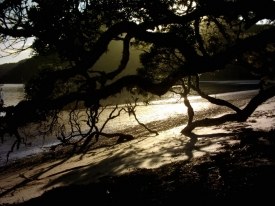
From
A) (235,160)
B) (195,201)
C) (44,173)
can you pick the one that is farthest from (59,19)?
(44,173)

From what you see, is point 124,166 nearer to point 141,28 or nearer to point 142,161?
point 142,161

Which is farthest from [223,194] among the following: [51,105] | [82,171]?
[82,171]

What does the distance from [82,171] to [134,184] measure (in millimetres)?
4977

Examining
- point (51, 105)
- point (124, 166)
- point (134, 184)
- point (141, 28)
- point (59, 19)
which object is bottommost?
point (124, 166)

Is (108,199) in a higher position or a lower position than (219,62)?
lower

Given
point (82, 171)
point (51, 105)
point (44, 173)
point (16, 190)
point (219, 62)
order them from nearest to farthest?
point (51, 105) < point (219, 62) < point (16, 190) < point (82, 171) < point (44, 173)

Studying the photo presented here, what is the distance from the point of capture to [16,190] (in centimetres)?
1047

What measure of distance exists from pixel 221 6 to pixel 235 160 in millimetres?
4267

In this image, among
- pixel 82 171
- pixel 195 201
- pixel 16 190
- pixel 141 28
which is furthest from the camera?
pixel 82 171

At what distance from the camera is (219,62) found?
6.80 metres

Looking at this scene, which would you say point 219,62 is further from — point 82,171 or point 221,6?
point 82,171

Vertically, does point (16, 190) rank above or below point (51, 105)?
below

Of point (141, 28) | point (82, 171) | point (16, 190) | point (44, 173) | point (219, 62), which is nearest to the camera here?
point (219, 62)

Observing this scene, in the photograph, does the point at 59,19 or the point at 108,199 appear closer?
the point at 108,199
